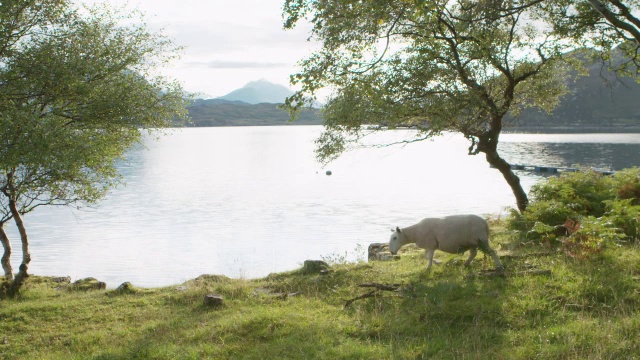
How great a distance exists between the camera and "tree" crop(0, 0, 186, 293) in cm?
1400

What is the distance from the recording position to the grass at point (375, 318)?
9164 mm

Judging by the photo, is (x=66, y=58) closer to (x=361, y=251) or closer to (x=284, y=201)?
(x=361, y=251)

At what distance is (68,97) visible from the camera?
15883mm

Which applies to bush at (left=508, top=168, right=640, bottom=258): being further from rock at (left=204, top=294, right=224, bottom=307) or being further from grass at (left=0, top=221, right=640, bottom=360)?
rock at (left=204, top=294, right=224, bottom=307)

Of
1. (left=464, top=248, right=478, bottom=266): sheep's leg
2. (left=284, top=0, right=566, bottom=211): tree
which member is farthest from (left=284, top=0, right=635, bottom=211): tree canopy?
(left=464, top=248, right=478, bottom=266): sheep's leg

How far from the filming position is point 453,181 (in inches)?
3027

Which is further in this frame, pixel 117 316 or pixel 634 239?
pixel 634 239

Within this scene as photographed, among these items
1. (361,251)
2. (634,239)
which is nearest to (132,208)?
(361,251)

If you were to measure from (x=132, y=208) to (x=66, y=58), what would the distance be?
4392 centimetres

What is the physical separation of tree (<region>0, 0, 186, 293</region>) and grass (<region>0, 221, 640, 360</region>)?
403cm

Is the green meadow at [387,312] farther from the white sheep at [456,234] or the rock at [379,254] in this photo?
the rock at [379,254]

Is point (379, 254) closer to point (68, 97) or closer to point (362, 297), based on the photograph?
point (362, 297)

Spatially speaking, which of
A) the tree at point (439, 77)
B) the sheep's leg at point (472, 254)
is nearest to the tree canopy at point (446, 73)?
the tree at point (439, 77)

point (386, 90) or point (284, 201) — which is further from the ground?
point (386, 90)
